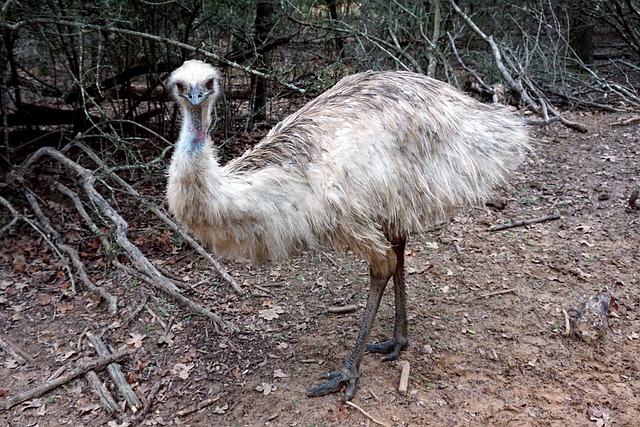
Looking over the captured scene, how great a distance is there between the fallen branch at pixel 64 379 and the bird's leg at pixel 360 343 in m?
1.18

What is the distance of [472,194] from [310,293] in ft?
5.28

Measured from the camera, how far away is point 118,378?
344 centimetres

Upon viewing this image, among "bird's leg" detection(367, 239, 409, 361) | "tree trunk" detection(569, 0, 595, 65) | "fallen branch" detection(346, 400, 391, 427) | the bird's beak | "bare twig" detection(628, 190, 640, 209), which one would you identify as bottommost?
"fallen branch" detection(346, 400, 391, 427)

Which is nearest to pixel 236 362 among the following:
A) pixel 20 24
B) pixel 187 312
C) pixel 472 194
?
pixel 187 312

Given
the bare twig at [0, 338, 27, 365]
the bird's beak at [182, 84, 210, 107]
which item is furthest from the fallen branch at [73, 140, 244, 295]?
the bird's beak at [182, 84, 210, 107]

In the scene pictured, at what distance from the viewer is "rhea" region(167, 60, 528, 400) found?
107 inches

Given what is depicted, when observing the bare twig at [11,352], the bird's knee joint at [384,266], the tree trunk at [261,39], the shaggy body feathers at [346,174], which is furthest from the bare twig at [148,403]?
the tree trunk at [261,39]

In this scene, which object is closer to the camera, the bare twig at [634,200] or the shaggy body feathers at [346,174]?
the shaggy body feathers at [346,174]

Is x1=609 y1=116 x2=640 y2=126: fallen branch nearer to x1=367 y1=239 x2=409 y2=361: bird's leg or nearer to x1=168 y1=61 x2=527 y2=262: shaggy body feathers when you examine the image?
x1=168 y1=61 x2=527 y2=262: shaggy body feathers

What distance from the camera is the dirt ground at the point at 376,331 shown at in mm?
3240

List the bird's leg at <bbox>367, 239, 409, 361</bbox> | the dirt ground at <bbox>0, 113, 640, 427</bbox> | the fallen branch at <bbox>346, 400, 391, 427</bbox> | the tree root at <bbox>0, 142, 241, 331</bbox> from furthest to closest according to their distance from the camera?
the tree root at <bbox>0, 142, 241, 331</bbox> < the bird's leg at <bbox>367, 239, 409, 361</bbox> < the dirt ground at <bbox>0, 113, 640, 427</bbox> < the fallen branch at <bbox>346, 400, 391, 427</bbox>

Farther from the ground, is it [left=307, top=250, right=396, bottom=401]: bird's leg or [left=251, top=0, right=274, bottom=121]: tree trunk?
[left=251, top=0, right=274, bottom=121]: tree trunk

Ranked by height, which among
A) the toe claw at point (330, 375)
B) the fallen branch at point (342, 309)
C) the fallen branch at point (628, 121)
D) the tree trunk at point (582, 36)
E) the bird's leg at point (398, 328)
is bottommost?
the toe claw at point (330, 375)

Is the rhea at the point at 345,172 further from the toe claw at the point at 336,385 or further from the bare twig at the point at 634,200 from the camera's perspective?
the bare twig at the point at 634,200
